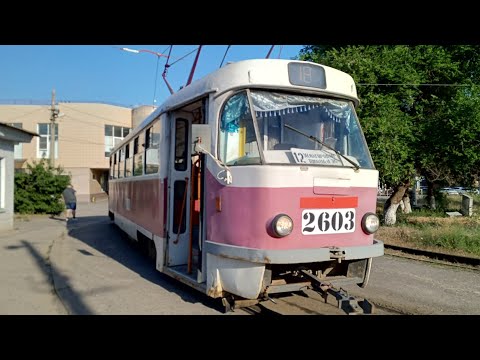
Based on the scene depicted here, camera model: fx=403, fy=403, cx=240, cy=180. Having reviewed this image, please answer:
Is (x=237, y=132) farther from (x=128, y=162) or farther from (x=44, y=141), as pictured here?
(x=44, y=141)

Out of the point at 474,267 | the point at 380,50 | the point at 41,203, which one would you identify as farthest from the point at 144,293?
the point at 41,203

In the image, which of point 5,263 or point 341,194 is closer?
point 341,194

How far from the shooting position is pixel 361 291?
6.44 m

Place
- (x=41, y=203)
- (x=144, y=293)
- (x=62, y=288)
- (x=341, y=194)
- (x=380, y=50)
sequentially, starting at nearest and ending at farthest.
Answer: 1. (x=341, y=194)
2. (x=144, y=293)
3. (x=62, y=288)
4. (x=380, y=50)
5. (x=41, y=203)

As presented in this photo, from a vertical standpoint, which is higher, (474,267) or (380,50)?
A: (380,50)

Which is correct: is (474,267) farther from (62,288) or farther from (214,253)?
(62,288)

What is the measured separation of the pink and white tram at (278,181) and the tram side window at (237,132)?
0.01 meters

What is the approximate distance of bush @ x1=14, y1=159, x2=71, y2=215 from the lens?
2055cm

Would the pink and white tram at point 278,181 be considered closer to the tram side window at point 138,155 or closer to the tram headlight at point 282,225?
the tram headlight at point 282,225

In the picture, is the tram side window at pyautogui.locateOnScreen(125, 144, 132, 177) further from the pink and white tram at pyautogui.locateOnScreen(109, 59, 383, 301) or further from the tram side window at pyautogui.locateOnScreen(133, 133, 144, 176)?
the pink and white tram at pyautogui.locateOnScreen(109, 59, 383, 301)

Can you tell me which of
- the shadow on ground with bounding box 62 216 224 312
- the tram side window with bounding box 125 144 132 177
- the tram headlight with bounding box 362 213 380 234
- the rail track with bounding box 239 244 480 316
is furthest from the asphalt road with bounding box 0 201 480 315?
the tram side window with bounding box 125 144 132 177

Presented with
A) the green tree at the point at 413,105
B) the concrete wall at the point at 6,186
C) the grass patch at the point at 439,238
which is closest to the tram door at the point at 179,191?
Result: the grass patch at the point at 439,238

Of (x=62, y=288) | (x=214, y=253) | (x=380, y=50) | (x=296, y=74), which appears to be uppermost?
(x=380, y=50)
